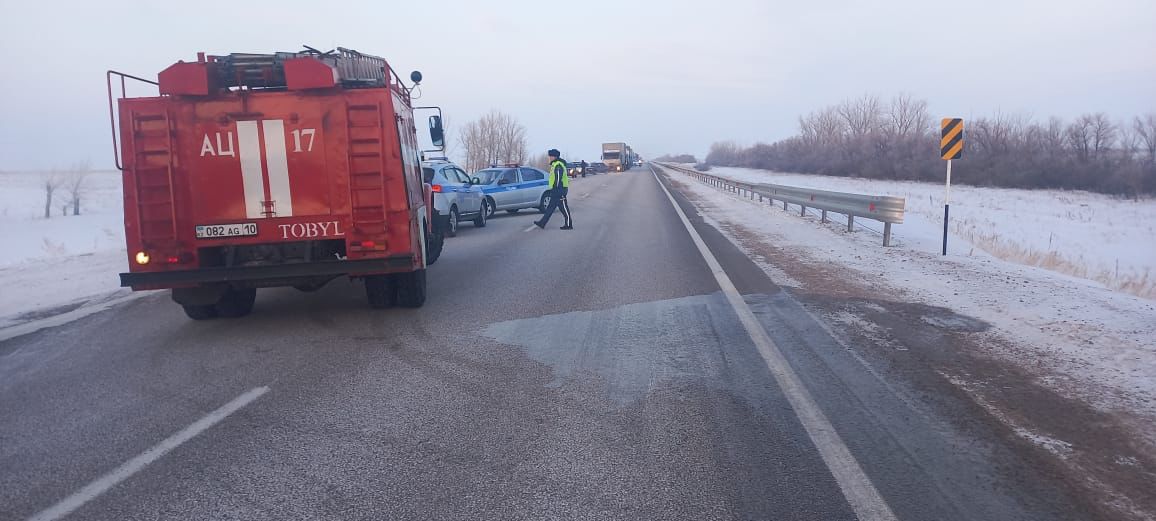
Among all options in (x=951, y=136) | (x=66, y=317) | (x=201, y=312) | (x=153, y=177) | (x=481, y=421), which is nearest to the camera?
(x=481, y=421)

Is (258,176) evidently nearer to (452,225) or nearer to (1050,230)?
(452,225)

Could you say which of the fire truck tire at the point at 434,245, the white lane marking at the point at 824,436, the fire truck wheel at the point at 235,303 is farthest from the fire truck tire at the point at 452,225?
the white lane marking at the point at 824,436

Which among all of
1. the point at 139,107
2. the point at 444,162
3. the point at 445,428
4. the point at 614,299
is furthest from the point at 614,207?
the point at 445,428

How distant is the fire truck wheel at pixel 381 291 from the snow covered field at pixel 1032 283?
5.13 meters

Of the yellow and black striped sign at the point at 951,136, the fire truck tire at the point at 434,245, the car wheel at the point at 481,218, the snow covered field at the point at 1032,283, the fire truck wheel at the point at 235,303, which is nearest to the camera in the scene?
the snow covered field at the point at 1032,283

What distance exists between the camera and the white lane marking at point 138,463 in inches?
160

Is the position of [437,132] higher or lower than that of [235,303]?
higher

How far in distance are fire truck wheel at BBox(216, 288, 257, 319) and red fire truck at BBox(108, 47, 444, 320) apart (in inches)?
35.0

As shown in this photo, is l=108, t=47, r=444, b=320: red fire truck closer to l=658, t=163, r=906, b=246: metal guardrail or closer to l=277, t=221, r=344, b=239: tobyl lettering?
l=277, t=221, r=344, b=239: tobyl lettering

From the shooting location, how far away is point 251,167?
26.5 ft

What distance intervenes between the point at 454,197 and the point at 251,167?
1224 centimetres

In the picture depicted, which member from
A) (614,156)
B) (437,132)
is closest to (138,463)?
(437,132)

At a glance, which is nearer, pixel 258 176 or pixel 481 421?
pixel 481 421

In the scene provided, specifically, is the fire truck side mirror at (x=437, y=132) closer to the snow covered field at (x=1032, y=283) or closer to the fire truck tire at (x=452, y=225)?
the snow covered field at (x=1032, y=283)
